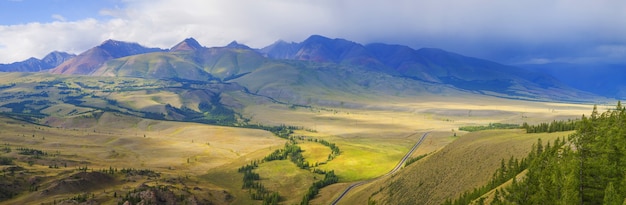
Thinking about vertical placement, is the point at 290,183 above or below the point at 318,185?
below

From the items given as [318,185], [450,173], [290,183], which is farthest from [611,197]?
[290,183]

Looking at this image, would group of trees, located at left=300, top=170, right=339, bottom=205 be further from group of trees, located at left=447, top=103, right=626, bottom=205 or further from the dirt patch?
group of trees, located at left=447, top=103, right=626, bottom=205

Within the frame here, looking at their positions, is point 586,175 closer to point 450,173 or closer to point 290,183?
point 450,173

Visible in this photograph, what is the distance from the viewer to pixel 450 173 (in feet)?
354

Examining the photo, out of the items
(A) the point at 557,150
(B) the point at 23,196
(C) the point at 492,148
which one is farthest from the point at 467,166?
(B) the point at 23,196

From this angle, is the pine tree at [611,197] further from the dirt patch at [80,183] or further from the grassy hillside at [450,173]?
the dirt patch at [80,183]

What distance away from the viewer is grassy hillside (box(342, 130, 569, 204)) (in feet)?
317

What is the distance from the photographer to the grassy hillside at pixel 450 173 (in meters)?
96.6

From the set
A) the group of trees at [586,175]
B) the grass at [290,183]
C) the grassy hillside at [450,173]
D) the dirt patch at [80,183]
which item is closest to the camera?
the group of trees at [586,175]

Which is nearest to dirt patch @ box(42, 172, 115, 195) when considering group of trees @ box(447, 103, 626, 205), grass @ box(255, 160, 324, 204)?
grass @ box(255, 160, 324, 204)

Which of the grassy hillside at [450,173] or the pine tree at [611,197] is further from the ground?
the pine tree at [611,197]

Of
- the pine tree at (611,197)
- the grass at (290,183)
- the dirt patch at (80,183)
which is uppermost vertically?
the pine tree at (611,197)

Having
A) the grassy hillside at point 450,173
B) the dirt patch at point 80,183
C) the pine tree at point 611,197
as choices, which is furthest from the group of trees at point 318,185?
the pine tree at point 611,197

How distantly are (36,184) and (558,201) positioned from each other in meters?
157
